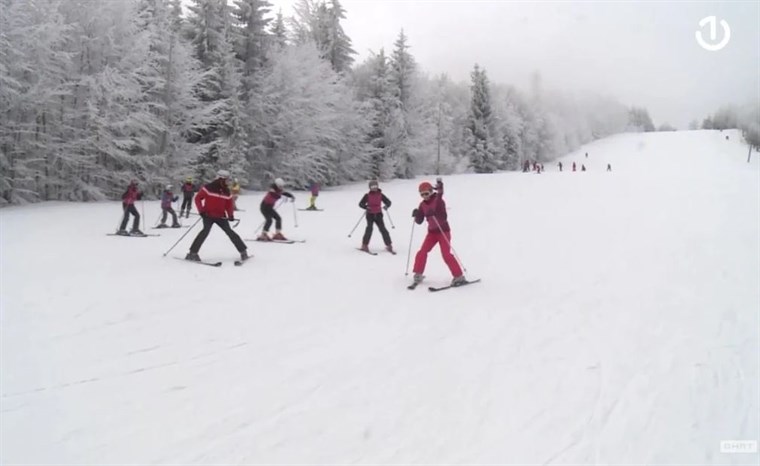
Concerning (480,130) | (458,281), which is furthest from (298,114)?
(480,130)

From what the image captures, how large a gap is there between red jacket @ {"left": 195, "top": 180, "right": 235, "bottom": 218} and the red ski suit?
3929 mm

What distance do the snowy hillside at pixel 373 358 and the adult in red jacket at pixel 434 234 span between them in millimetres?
428

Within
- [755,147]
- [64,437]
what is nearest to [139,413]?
[64,437]

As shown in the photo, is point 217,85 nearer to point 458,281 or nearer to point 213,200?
point 213,200

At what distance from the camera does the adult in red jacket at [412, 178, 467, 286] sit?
27.1 feet

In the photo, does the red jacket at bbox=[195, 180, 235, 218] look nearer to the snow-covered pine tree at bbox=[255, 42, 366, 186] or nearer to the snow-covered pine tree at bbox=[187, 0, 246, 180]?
the snow-covered pine tree at bbox=[187, 0, 246, 180]

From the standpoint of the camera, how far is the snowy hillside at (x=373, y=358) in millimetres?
3521

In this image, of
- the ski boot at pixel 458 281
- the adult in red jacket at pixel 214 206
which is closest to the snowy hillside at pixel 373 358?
the ski boot at pixel 458 281

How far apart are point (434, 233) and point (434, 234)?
0.02m

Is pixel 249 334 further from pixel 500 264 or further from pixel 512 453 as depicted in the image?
pixel 500 264

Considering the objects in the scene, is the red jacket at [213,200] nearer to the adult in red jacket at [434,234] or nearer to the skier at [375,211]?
the skier at [375,211]

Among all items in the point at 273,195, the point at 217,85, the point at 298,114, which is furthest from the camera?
the point at 298,114

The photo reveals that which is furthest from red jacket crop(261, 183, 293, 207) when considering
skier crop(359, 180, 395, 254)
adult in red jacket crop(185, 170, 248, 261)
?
adult in red jacket crop(185, 170, 248, 261)

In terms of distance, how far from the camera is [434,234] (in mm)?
8461
